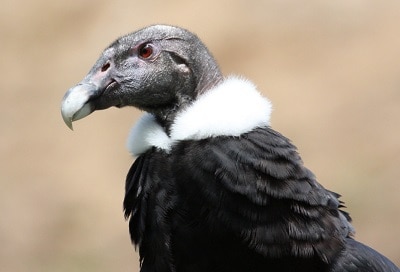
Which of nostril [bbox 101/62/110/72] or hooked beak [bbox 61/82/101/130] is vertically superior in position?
nostril [bbox 101/62/110/72]

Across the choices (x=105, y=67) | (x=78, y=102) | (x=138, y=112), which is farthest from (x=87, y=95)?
(x=138, y=112)

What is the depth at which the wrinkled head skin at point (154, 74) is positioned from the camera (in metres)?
4.99

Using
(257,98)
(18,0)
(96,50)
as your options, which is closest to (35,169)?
(96,50)

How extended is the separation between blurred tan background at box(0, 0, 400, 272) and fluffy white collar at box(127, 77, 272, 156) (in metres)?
6.17

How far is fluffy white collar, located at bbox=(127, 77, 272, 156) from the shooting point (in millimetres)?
4660

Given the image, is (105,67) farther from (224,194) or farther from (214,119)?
(224,194)

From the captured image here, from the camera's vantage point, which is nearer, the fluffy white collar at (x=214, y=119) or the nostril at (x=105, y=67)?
the fluffy white collar at (x=214, y=119)

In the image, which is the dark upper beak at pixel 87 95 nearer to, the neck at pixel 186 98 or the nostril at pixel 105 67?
the nostril at pixel 105 67

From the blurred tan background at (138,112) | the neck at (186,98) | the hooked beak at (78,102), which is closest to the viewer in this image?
the hooked beak at (78,102)

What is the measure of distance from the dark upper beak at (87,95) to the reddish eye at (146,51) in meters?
0.17

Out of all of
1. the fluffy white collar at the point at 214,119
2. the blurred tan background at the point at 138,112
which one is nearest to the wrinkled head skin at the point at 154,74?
the fluffy white collar at the point at 214,119

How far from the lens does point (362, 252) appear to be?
4.99 metres

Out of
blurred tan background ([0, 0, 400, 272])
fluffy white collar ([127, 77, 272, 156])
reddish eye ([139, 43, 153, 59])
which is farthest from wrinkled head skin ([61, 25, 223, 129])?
blurred tan background ([0, 0, 400, 272])

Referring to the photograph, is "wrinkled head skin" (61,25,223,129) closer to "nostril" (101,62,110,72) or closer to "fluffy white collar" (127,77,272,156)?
"nostril" (101,62,110,72)
